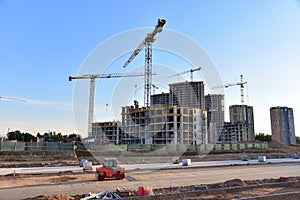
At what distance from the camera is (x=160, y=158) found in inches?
1361

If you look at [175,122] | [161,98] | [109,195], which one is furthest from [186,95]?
[109,195]

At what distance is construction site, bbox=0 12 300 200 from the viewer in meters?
11.9

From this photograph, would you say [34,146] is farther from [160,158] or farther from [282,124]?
[282,124]

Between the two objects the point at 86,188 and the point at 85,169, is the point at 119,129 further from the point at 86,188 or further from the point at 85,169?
the point at 86,188

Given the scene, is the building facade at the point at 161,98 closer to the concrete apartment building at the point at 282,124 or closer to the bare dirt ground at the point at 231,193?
the concrete apartment building at the point at 282,124

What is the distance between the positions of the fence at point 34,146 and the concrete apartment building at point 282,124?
80.0 m

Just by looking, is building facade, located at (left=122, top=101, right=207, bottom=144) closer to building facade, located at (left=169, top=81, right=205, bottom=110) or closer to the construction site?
the construction site

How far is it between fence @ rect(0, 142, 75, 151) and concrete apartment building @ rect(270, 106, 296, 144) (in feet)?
262

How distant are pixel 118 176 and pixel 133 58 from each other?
46794mm

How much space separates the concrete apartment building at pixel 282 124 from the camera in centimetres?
9194

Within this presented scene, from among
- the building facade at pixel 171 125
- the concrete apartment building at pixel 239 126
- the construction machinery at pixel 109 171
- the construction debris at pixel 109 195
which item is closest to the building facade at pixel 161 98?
the building facade at pixel 171 125

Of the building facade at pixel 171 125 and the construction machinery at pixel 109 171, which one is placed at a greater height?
the building facade at pixel 171 125

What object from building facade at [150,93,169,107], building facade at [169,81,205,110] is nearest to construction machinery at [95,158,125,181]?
building facade at [169,81,205,110]

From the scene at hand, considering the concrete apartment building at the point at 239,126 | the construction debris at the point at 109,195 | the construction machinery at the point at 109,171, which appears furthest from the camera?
the concrete apartment building at the point at 239,126
